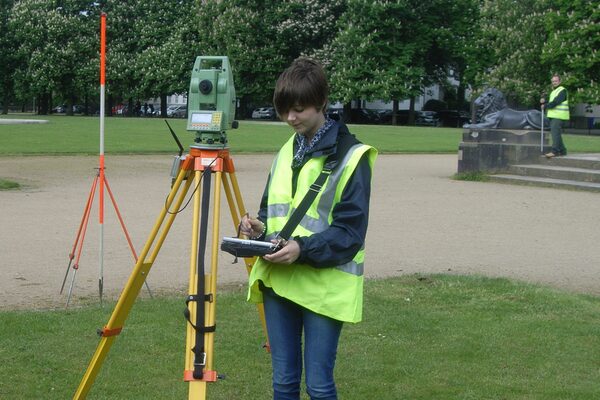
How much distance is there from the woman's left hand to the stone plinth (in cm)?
1675

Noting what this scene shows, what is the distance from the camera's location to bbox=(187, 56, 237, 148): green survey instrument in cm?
445

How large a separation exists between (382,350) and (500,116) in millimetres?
15187

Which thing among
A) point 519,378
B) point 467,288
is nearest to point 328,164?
point 519,378

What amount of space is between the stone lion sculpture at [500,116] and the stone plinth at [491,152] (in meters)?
0.32

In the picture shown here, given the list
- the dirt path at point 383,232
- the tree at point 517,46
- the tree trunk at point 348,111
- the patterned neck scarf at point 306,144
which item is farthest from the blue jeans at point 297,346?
the tree trunk at point 348,111

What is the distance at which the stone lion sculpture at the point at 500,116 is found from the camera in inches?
811

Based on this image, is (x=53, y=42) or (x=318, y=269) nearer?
(x=318, y=269)

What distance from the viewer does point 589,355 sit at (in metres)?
6.26

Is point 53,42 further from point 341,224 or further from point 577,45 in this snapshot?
point 341,224

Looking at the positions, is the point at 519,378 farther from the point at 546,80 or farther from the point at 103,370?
the point at 546,80

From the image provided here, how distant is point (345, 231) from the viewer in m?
3.76

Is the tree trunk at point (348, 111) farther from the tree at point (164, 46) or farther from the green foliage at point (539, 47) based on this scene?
the tree at point (164, 46)

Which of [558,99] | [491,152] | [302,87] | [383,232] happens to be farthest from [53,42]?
[302,87]

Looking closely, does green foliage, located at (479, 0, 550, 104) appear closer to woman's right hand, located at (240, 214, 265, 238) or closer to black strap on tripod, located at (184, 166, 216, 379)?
black strap on tripod, located at (184, 166, 216, 379)
